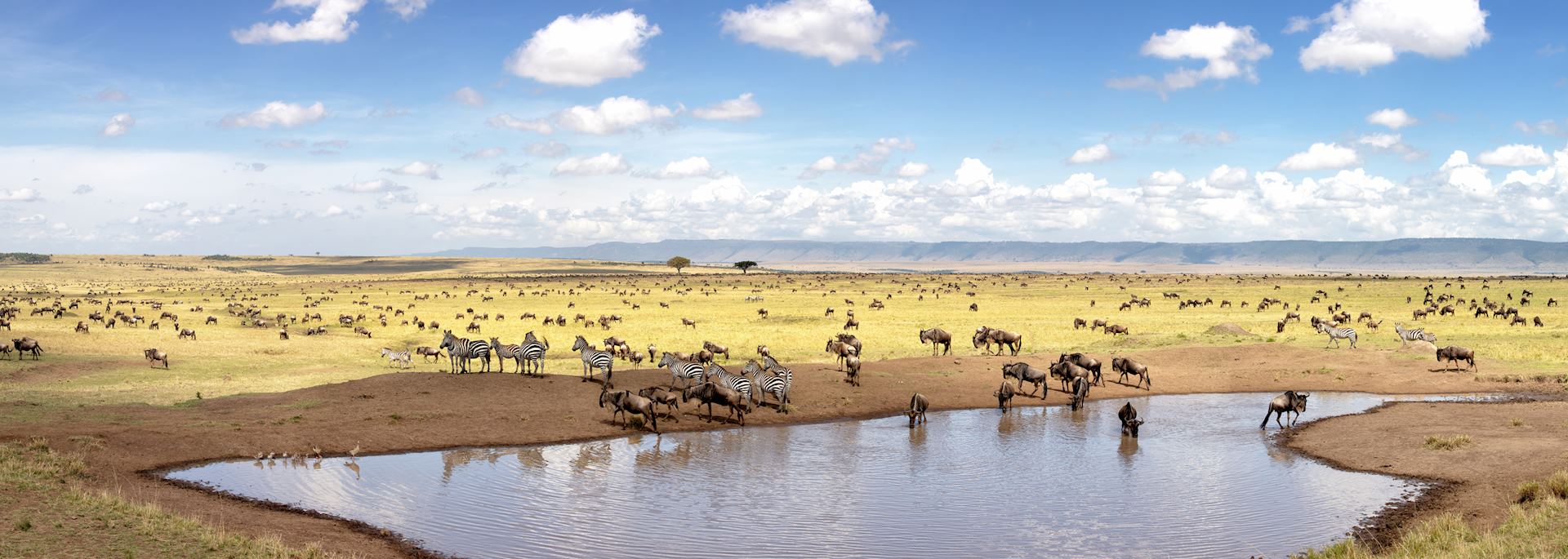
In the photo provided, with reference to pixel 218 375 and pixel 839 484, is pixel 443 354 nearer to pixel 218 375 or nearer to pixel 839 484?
pixel 218 375

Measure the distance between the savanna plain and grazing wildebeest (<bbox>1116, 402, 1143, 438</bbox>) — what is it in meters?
0.42

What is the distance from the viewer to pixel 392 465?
21891mm

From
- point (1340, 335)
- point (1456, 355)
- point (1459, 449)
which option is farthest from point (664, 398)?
point (1340, 335)

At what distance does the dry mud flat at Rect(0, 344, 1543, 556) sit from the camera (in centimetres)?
1878

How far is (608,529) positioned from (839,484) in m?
5.28

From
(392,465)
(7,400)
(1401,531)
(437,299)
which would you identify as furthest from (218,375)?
(437,299)

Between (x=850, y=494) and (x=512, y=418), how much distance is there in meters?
10.9

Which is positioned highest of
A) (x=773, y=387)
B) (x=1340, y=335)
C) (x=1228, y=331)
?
(x=1340, y=335)

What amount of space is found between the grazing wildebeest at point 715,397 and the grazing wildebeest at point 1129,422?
32.6 feet

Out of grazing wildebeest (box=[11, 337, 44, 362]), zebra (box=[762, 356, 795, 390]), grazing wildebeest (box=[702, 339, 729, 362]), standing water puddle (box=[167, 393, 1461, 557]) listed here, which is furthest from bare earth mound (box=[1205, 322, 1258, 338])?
grazing wildebeest (box=[11, 337, 44, 362])

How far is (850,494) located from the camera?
1945 cm

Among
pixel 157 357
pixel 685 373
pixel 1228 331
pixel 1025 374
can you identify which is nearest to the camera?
pixel 685 373

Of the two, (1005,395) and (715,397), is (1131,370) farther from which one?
(715,397)

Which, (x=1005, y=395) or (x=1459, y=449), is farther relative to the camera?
(x=1005, y=395)
